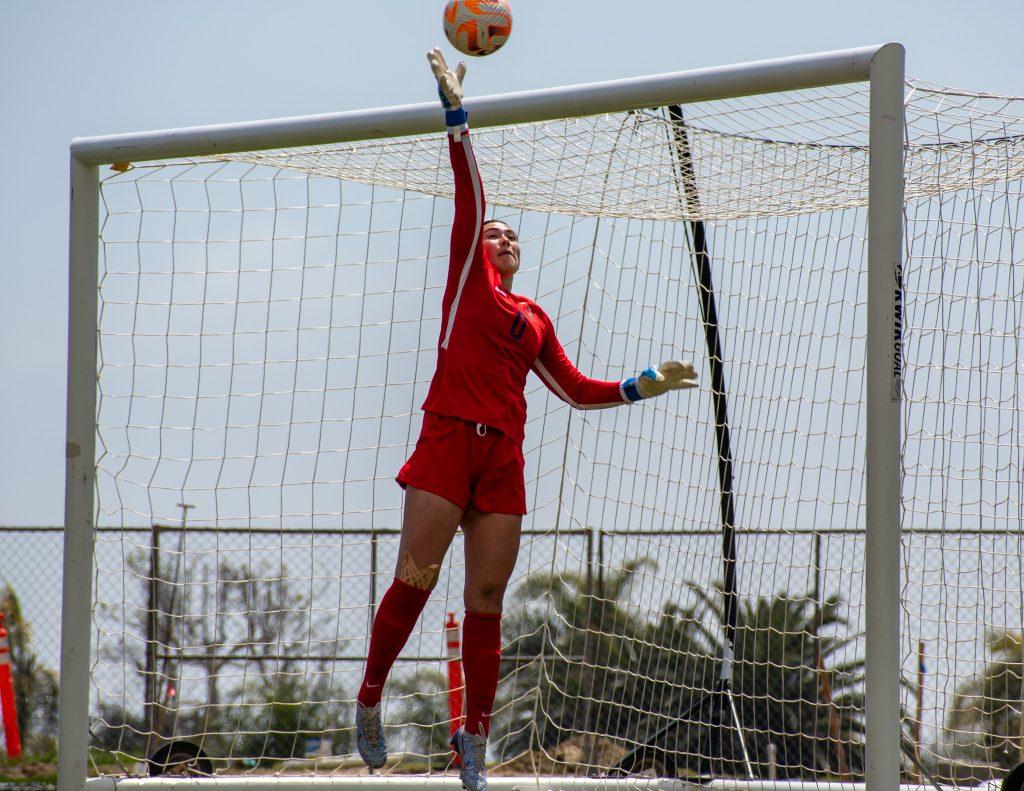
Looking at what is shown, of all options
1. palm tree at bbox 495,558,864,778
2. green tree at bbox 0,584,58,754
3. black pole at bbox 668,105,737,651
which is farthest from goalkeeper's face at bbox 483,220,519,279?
green tree at bbox 0,584,58,754

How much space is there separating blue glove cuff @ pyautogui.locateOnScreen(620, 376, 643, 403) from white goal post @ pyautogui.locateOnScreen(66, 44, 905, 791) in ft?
2.73

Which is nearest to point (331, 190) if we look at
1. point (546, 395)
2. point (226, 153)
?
point (226, 153)

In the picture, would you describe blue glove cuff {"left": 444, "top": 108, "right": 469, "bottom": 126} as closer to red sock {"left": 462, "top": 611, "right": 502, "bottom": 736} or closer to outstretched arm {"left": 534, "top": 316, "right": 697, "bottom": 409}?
outstretched arm {"left": 534, "top": 316, "right": 697, "bottom": 409}

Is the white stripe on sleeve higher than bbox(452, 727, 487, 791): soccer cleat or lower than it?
higher

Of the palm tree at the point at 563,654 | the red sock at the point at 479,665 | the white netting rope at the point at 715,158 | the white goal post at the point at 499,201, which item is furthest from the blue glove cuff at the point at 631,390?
the palm tree at the point at 563,654

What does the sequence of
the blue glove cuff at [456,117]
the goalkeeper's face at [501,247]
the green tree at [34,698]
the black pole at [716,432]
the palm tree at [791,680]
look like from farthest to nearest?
the green tree at [34,698]
the palm tree at [791,680]
the black pole at [716,432]
the goalkeeper's face at [501,247]
the blue glove cuff at [456,117]

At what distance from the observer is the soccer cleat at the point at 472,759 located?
3.84 metres

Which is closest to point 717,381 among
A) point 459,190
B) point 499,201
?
point 499,201

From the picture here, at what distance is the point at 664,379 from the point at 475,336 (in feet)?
2.29

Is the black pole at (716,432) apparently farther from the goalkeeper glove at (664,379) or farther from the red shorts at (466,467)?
the red shorts at (466,467)

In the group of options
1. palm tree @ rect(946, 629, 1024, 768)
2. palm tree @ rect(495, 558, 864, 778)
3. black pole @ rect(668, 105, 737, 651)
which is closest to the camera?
black pole @ rect(668, 105, 737, 651)

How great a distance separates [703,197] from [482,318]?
1.86m

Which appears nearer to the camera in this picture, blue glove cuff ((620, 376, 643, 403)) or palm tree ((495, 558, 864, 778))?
blue glove cuff ((620, 376, 643, 403))

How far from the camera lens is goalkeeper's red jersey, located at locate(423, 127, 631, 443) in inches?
151
